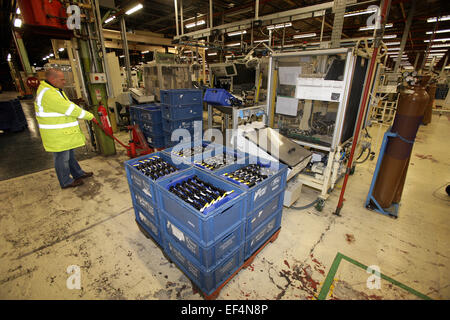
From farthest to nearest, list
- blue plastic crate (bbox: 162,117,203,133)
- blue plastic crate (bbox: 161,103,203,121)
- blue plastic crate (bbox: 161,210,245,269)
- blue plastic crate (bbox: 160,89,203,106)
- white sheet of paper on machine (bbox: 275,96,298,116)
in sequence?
blue plastic crate (bbox: 162,117,203,133)
blue plastic crate (bbox: 161,103,203,121)
blue plastic crate (bbox: 160,89,203,106)
white sheet of paper on machine (bbox: 275,96,298,116)
blue plastic crate (bbox: 161,210,245,269)

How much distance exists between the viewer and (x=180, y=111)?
15.9 ft

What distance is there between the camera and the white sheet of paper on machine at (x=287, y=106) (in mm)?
3377

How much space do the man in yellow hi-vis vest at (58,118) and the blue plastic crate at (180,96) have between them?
177 cm

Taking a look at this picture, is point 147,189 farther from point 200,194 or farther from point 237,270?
point 237,270

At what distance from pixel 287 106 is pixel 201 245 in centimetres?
279

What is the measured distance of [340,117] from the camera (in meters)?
2.75

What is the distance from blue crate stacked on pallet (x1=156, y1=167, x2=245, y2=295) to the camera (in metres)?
1.53

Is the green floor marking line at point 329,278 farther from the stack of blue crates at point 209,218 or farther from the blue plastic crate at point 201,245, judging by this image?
the blue plastic crate at point 201,245

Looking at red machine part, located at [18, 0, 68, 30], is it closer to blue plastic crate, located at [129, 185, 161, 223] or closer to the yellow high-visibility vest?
the yellow high-visibility vest

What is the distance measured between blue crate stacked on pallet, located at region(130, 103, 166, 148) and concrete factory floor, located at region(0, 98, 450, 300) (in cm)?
189

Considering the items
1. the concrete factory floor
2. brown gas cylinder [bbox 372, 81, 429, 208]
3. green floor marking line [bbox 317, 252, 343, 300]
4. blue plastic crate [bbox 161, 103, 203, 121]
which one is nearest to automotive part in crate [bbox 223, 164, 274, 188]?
the concrete factory floor

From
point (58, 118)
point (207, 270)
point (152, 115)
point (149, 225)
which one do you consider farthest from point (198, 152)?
point (152, 115)

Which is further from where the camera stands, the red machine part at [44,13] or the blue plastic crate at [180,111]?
the blue plastic crate at [180,111]

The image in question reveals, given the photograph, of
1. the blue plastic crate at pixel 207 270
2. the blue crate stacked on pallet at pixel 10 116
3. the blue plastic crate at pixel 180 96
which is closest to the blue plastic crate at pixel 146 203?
the blue plastic crate at pixel 207 270
